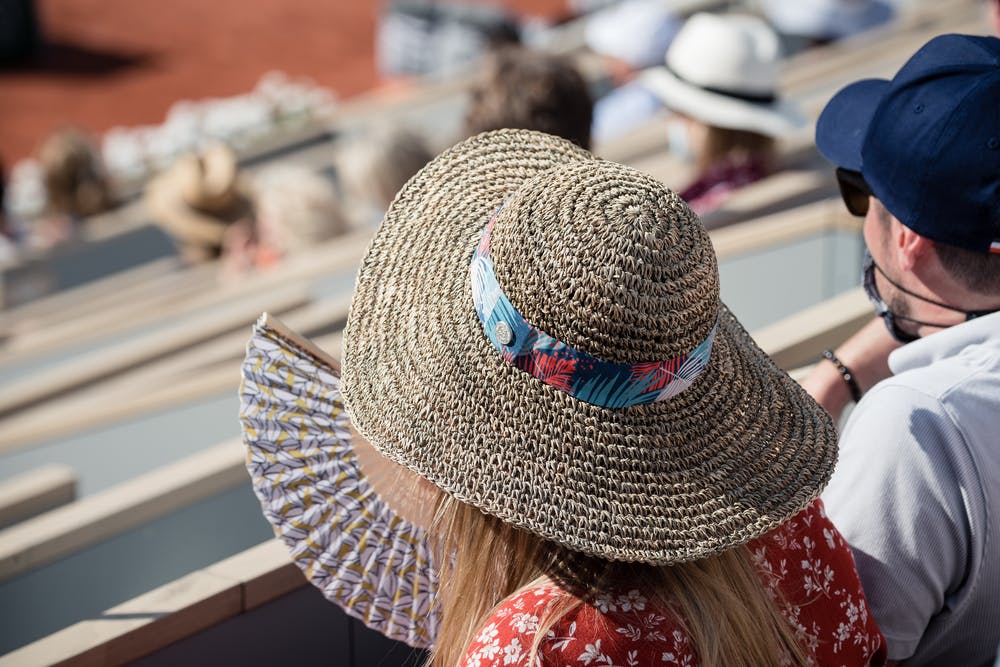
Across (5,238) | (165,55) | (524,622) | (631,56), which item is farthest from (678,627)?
(165,55)

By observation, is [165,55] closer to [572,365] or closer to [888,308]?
[888,308]

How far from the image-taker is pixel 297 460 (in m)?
1.60

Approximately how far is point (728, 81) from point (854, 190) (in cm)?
216

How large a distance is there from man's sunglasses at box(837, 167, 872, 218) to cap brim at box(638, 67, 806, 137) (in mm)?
1956

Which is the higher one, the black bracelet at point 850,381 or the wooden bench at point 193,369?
the black bracelet at point 850,381

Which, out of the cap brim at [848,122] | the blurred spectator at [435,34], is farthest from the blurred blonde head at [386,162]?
the blurred spectator at [435,34]

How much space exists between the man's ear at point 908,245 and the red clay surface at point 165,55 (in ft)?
57.1

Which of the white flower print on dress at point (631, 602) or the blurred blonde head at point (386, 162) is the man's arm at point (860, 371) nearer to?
the white flower print on dress at point (631, 602)

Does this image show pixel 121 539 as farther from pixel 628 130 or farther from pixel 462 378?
pixel 628 130

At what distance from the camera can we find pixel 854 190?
1879mm

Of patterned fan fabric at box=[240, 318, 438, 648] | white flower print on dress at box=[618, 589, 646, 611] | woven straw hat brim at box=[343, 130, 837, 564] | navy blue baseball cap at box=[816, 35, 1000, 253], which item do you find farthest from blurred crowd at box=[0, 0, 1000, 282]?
white flower print on dress at box=[618, 589, 646, 611]

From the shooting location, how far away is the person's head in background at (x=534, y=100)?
11.3 feet

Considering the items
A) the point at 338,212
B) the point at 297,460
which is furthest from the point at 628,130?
the point at 297,460

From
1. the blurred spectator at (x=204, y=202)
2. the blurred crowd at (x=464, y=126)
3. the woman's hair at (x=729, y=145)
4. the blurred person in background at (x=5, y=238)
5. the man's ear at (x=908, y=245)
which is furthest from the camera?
the blurred person in background at (x=5, y=238)
